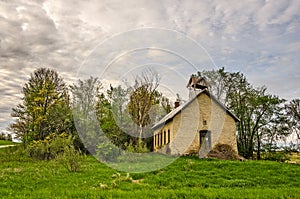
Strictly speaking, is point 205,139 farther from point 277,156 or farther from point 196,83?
point 277,156

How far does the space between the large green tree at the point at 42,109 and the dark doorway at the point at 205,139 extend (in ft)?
52.7

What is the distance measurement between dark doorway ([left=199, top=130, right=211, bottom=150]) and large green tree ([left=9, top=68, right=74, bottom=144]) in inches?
632

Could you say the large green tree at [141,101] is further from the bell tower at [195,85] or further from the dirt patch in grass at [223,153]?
the dirt patch in grass at [223,153]

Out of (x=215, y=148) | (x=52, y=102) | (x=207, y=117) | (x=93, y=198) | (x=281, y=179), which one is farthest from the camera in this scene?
(x=52, y=102)

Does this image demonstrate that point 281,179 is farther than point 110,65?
No

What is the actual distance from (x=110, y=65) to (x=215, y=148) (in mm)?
15374

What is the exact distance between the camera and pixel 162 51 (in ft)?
64.5

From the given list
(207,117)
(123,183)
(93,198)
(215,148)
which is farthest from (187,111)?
(93,198)

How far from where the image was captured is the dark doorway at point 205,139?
31.0m

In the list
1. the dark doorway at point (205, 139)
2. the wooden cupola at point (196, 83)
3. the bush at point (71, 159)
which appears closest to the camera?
the bush at point (71, 159)

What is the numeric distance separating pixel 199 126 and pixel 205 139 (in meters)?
1.43

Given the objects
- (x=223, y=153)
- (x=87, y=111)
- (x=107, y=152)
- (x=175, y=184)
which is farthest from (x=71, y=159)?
(x=87, y=111)

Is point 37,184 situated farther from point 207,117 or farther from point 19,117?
point 19,117

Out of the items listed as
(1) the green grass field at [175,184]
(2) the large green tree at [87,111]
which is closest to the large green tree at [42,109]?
(2) the large green tree at [87,111]
